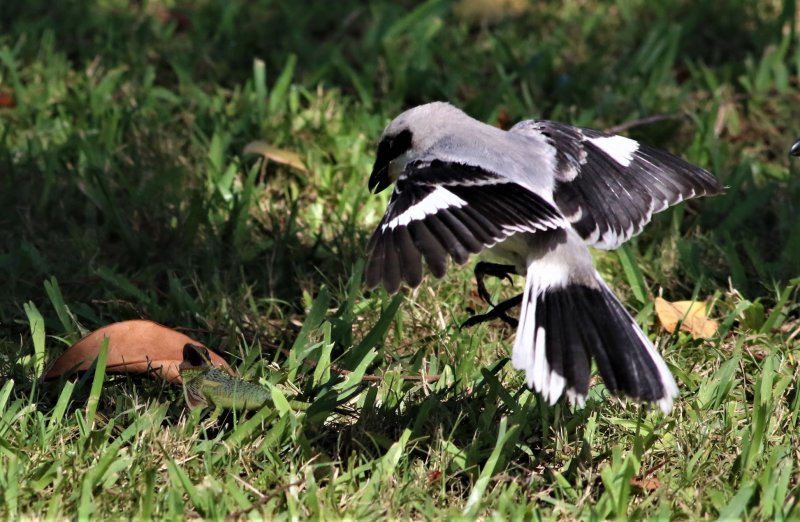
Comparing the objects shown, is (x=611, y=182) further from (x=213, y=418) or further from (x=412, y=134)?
(x=213, y=418)

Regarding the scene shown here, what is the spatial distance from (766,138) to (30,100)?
11.4ft

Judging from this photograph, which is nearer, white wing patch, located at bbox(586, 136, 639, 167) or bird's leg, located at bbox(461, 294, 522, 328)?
bird's leg, located at bbox(461, 294, 522, 328)

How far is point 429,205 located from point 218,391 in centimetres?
84

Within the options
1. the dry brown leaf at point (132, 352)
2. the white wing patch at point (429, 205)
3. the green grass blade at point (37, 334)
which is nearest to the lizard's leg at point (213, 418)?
the dry brown leaf at point (132, 352)

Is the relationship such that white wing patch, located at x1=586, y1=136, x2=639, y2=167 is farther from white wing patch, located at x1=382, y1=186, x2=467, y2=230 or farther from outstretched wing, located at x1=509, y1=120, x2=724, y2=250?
white wing patch, located at x1=382, y1=186, x2=467, y2=230

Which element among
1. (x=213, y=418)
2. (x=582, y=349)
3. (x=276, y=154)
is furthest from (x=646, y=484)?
→ (x=276, y=154)

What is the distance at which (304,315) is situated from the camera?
422 cm

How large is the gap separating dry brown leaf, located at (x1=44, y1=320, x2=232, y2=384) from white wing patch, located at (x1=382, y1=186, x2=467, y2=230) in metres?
0.88

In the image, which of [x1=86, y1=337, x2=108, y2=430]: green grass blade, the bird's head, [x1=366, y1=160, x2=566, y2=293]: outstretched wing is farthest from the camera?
the bird's head

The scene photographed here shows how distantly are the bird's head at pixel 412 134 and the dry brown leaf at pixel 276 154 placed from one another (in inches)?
30.4

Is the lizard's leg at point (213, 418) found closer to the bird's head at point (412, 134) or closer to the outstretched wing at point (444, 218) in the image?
the outstretched wing at point (444, 218)

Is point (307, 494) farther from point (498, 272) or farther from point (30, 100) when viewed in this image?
point (30, 100)

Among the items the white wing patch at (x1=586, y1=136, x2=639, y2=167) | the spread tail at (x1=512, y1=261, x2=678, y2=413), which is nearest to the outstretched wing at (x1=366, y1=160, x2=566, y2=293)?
the spread tail at (x1=512, y1=261, x2=678, y2=413)

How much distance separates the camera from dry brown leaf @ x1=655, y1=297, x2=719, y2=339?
13.3 ft
